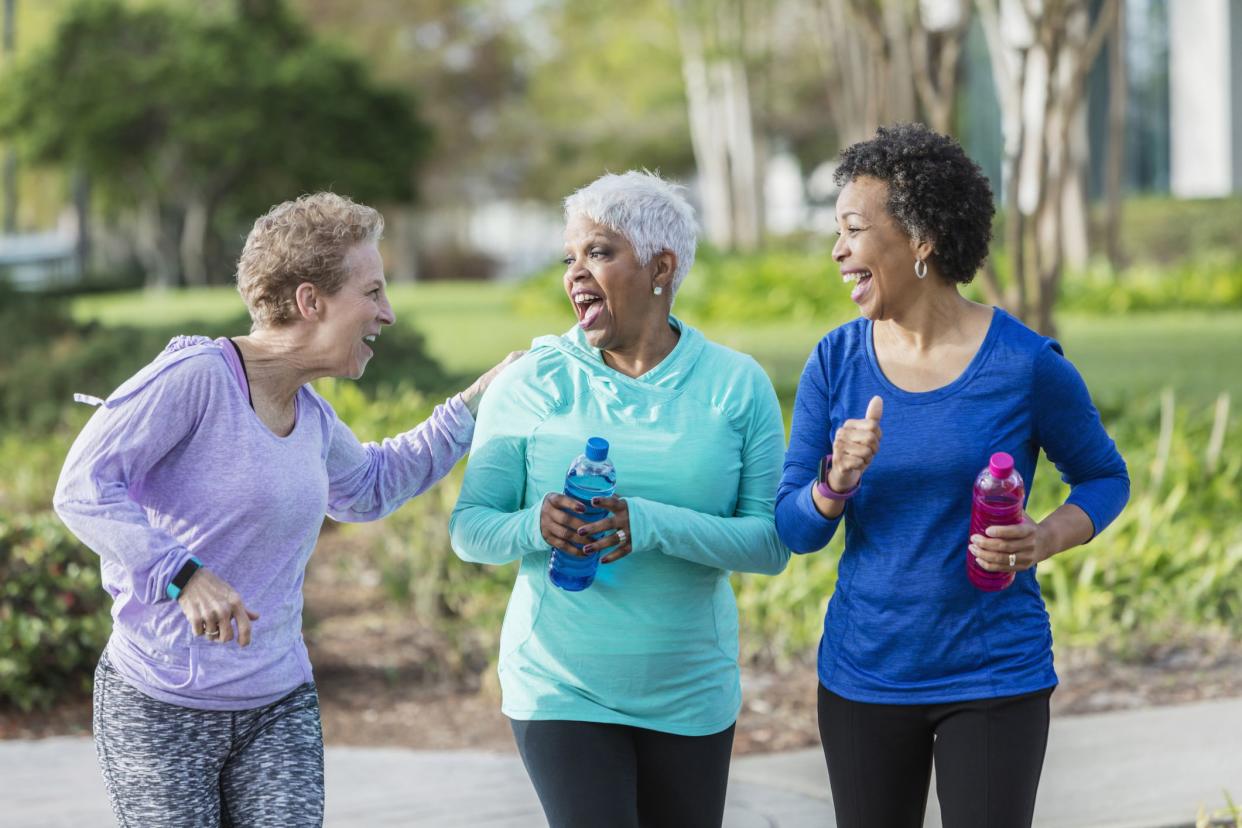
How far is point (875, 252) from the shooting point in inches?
131

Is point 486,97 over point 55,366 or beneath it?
over

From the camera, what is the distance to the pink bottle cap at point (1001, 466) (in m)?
3.07

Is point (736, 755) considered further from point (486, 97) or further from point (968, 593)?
point (486, 97)

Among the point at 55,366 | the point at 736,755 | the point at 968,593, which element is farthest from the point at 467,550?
the point at 55,366

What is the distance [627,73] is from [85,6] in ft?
53.4

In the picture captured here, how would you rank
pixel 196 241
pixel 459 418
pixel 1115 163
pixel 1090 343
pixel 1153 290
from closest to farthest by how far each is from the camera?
pixel 459 418 → pixel 1090 343 → pixel 1153 290 → pixel 1115 163 → pixel 196 241

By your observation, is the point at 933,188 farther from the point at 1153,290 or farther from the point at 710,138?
the point at 710,138

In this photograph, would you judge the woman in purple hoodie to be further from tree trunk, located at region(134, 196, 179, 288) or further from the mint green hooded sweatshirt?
tree trunk, located at region(134, 196, 179, 288)

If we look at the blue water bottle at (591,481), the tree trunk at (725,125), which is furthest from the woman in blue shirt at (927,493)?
the tree trunk at (725,125)

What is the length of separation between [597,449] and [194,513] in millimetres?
789

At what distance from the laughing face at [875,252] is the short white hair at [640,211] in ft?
1.20

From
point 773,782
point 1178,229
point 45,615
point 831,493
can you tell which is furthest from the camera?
point 1178,229

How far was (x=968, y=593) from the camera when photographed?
3.24 metres

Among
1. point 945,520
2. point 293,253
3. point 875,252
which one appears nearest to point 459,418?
point 293,253
